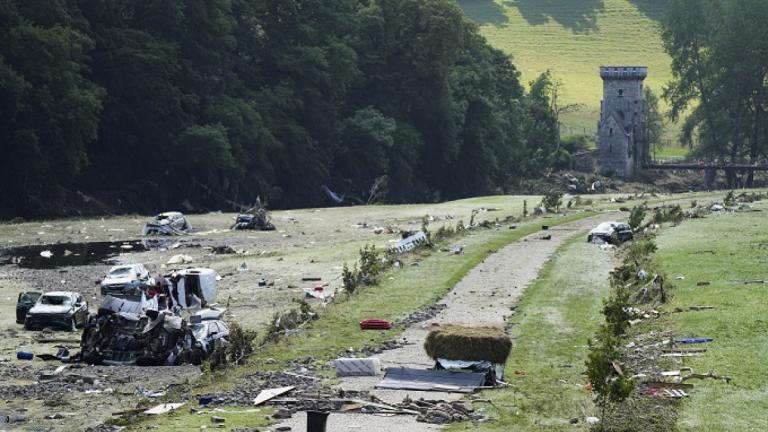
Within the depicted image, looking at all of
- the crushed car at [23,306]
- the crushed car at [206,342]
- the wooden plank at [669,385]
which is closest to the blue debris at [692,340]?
the wooden plank at [669,385]

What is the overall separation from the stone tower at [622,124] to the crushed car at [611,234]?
9945cm

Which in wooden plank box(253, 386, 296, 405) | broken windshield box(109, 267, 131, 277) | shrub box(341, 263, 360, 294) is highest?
broken windshield box(109, 267, 131, 277)

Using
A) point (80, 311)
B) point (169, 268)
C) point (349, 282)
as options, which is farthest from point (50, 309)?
Result: point (169, 268)

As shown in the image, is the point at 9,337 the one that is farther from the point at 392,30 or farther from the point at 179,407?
the point at 392,30

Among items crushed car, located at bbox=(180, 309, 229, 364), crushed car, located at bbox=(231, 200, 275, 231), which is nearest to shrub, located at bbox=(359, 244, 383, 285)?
crushed car, located at bbox=(180, 309, 229, 364)

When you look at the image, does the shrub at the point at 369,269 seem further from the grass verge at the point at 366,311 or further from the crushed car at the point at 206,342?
the crushed car at the point at 206,342

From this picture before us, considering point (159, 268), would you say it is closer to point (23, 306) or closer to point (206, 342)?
point (23, 306)

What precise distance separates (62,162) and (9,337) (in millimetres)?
55053

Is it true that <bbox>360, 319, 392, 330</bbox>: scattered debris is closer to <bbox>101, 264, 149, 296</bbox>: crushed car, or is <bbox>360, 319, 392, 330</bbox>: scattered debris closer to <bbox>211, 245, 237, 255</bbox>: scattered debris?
<bbox>101, 264, 149, 296</bbox>: crushed car

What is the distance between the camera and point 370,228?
93.3 meters

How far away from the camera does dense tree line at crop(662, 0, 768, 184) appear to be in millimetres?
170625

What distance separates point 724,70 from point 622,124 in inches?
568

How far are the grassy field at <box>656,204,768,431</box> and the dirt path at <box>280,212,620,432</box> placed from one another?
5.57m

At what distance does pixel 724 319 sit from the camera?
4297 centimetres
